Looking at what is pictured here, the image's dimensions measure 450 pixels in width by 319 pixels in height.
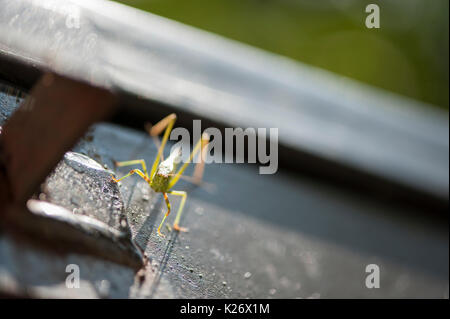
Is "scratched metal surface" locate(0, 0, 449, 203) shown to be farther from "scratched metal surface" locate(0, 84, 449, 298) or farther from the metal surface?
"scratched metal surface" locate(0, 84, 449, 298)

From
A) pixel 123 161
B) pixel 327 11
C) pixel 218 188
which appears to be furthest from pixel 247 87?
pixel 327 11

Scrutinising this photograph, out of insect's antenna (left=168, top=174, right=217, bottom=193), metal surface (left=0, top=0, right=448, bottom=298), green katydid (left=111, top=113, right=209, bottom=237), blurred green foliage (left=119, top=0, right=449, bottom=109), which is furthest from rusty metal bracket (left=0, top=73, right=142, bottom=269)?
blurred green foliage (left=119, top=0, right=449, bottom=109)

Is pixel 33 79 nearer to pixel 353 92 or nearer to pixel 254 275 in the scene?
pixel 254 275

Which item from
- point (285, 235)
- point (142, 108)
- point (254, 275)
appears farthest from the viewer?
point (142, 108)

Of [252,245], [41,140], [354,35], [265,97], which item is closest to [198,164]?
[252,245]

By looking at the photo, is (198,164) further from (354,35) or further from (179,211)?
(354,35)
